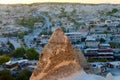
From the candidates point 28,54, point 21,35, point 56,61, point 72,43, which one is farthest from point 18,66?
point 21,35

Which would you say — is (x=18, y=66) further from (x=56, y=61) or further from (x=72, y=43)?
(x=56, y=61)

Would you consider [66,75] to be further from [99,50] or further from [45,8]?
[45,8]

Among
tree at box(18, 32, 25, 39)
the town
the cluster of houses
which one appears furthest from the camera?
tree at box(18, 32, 25, 39)

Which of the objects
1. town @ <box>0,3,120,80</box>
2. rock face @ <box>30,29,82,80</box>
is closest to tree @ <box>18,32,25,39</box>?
town @ <box>0,3,120,80</box>

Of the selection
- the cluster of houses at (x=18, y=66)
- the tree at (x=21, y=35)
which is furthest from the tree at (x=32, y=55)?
the tree at (x=21, y=35)

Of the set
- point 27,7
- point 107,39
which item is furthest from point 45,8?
point 107,39

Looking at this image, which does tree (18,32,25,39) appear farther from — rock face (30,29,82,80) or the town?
rock face (30,29,82,80)

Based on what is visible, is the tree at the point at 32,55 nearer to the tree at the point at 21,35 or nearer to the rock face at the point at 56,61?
the tree at the point at 21,35

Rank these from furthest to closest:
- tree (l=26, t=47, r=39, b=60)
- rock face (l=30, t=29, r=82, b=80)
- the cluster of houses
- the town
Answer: tree (l=26, t=47, r=39, b=60), the town, the cluster of houses, rock face (l=30, t=29, r=82, b=80)
